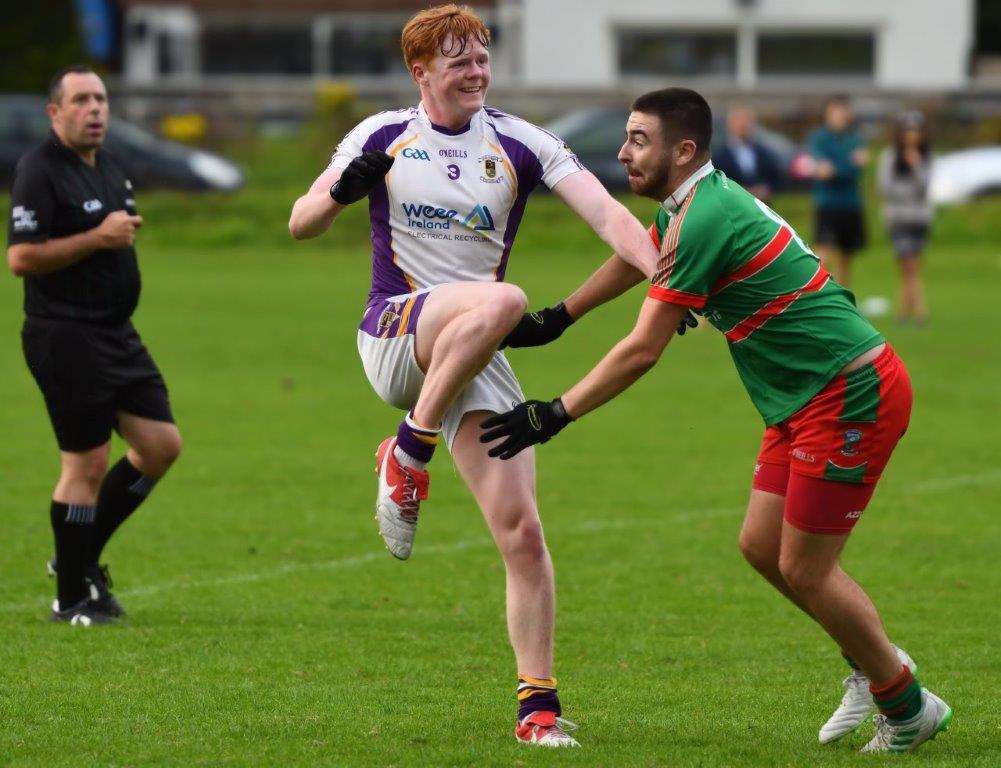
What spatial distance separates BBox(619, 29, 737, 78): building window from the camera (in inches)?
2062

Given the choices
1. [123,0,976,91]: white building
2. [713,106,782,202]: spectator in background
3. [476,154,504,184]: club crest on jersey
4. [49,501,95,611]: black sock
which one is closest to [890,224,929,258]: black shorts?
[713,106,782,202]: spectator in background

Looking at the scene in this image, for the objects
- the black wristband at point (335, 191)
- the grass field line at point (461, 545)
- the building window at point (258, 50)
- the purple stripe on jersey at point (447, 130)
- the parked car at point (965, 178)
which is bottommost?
the building window at point (258, 50)

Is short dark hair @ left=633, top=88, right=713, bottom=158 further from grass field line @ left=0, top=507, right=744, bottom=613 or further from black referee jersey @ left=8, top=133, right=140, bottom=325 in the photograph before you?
grass field line @ left=0, top=507, right=744, bottom=613

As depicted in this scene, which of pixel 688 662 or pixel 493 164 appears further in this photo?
pixel 688 662

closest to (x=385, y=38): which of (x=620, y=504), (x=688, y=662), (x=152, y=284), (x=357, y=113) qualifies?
(x=357, y=113)

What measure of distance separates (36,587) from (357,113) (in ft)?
97.2

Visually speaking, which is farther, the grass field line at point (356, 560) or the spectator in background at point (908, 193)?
the spectator in background at point (908, 193)

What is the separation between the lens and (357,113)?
1489 inches

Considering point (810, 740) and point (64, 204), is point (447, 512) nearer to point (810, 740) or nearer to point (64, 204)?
point (64, 204)

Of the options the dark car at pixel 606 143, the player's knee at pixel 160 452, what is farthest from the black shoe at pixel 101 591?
the dark car at pixel 606 143

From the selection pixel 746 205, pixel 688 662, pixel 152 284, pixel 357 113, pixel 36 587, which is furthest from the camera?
pixel 357 113

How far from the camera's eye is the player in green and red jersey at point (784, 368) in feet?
19.1

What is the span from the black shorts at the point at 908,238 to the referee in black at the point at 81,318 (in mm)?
13706

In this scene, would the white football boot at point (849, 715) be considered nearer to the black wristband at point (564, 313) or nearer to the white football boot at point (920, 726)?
the white football boot at point (920, 726)
